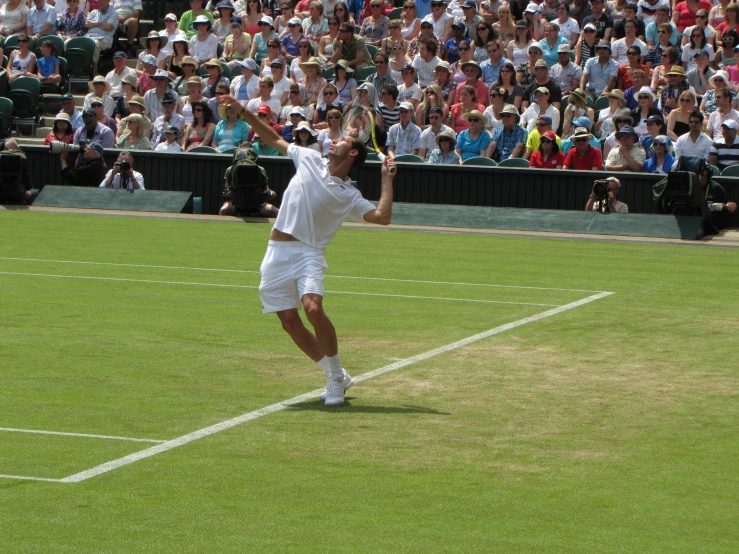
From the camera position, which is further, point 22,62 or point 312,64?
point 22,62

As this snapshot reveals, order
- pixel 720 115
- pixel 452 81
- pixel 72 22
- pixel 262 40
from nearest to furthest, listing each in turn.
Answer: pixel 720 115 → pixel 452 81 → pixel 262 40 → pixel 72 22

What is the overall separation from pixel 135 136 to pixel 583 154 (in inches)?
314

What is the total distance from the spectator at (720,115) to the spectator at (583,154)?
1.74m

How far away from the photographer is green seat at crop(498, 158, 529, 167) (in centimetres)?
2008

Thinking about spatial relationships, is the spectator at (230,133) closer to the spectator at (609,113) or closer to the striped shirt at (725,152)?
the spectator at (609,113)

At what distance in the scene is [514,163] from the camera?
20.1 meters

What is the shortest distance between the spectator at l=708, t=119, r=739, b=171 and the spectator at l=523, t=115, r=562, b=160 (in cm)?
235

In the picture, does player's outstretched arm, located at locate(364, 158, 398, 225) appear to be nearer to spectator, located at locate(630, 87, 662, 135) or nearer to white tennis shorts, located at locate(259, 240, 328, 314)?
white tennis shorts, located at locate(259, 240, 328, 314)

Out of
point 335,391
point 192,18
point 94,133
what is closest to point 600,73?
point 94,133

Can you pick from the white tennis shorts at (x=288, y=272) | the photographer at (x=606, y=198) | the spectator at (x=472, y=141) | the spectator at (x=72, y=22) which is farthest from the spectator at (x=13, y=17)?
the white tennis shorts at (x=288, y=272)

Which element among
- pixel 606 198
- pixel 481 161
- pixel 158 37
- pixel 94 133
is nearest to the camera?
pixel 606 198

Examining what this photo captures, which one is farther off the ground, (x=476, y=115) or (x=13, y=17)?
(x=13, y=17)

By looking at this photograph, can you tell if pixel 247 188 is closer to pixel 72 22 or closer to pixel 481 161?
pixel 481 161

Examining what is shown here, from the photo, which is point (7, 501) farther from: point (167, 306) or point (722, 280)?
point (722, 280)
